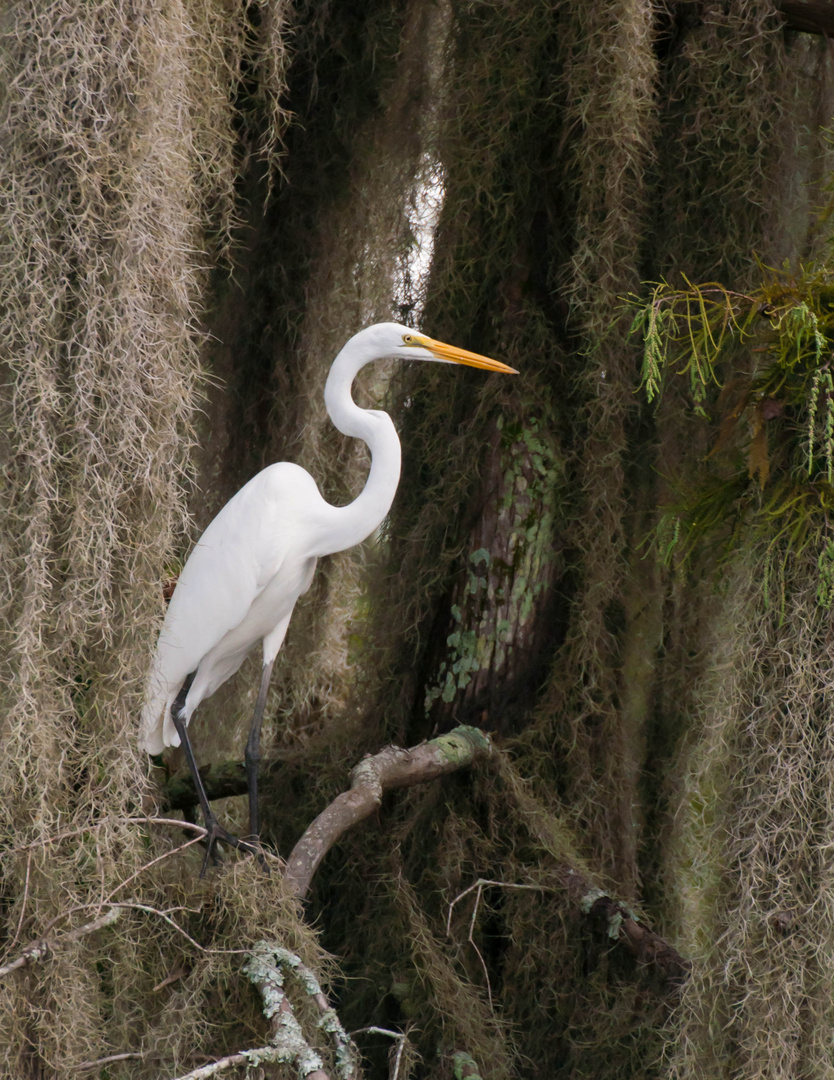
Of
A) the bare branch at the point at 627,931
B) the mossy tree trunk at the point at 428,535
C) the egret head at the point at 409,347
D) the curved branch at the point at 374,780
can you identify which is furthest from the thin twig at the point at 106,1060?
the egret head at the point at 409,347

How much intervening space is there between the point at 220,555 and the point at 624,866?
0.83 meters

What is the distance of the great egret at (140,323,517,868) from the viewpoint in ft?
5.53

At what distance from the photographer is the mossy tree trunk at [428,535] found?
1.17 meters

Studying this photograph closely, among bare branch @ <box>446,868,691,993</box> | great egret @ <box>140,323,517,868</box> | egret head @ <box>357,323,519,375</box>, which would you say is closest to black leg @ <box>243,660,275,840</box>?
great egret @ <box>140,323,517,868</box>

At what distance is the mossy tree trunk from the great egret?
0.29 ft

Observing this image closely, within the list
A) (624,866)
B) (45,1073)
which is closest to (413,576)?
(624,866)

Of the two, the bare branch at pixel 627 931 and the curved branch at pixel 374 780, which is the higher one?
the curved branch at pixel 374 780

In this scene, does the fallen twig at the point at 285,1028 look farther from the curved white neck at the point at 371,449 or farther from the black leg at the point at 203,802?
the curved white neck at the point at 371,449

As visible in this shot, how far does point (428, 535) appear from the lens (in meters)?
2.01

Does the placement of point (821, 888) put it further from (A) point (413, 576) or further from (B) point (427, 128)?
(B) point (427, 128)

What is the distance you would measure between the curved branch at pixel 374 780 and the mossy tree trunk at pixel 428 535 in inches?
2.6

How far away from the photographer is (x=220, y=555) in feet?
5.64

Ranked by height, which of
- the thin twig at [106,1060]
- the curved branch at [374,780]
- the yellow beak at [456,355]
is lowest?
the thin twig at [106,1060]

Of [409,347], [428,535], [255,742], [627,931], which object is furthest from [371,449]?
[627,931]
